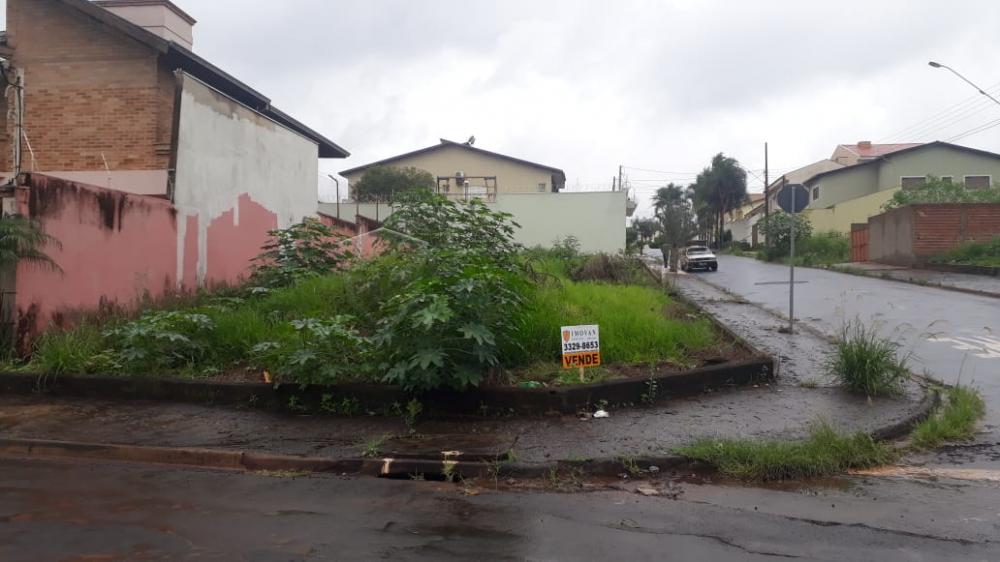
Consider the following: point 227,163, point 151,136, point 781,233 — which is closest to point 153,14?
point 151,136

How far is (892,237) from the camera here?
3072 centimetres

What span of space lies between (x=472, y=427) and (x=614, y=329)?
2.75m

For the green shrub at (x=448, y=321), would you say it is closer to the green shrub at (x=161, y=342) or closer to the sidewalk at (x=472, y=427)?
the sidewalk at (x=472, y=427)

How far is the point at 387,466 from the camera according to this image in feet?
17.9

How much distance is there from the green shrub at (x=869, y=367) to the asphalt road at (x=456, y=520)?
2267mm

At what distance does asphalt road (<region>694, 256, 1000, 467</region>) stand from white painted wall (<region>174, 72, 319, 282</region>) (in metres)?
9.94

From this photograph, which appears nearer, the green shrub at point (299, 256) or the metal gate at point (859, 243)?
the green shrub at point (299, 256)

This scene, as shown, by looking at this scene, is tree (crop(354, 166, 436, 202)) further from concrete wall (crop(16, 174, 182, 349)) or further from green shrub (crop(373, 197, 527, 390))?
green shrub (crop(373, 197, 527, 390))

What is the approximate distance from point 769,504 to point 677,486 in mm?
658

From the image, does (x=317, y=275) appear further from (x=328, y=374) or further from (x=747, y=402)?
(x=747, y=402)

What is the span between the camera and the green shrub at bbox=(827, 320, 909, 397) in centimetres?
728

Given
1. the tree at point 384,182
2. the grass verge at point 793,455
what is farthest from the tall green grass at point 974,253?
the grass verge at point 793,455

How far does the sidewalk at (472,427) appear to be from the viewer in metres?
5.77

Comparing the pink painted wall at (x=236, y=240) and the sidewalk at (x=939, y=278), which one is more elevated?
the pink painted wall at (x=236, y=240)
